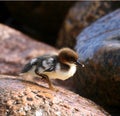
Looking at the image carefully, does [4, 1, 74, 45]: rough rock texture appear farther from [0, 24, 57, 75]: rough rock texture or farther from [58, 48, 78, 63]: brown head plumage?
[58, 48, 78, 63]: brown head plumage

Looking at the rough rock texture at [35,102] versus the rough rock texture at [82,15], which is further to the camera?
the rough rock texture at [82,15]

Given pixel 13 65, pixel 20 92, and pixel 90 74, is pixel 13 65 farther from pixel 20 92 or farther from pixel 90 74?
pixel 20 92

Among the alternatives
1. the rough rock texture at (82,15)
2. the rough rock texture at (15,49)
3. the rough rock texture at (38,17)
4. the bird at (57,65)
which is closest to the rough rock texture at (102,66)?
the bird at (57,65)

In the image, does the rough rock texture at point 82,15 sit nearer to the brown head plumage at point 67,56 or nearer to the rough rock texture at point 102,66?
the rough rock texture at point 102,66

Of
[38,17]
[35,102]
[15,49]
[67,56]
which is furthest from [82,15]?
[35,102]


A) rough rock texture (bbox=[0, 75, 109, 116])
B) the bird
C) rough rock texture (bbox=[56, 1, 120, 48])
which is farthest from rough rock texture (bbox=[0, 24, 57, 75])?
rough rock texture (bbox=[0, 75, 109, 116])

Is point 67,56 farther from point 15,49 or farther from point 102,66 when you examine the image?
point 15,49

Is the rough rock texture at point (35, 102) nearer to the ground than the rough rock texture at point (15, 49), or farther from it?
nearer to the ground
